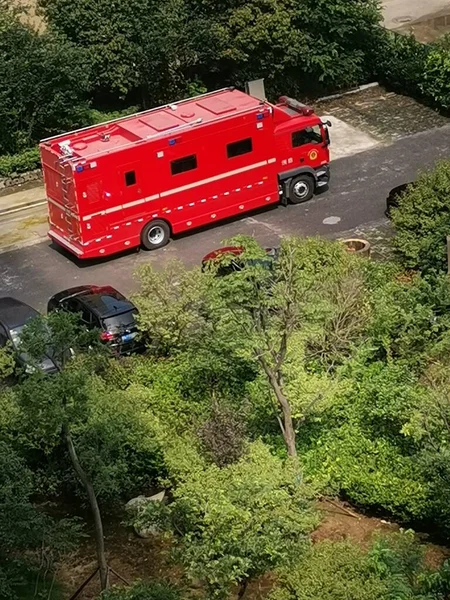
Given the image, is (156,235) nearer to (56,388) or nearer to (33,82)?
(33,82)

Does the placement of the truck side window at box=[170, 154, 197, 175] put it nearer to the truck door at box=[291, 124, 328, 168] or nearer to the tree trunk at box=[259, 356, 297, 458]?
the truck door at box=[291, 124, 328, 168]

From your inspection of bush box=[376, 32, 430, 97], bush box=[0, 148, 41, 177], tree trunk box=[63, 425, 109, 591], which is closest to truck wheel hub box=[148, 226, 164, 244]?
bush box=[0, 148, 41, 177]

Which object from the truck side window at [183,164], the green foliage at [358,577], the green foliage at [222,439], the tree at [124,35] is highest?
the tree at [124,35]

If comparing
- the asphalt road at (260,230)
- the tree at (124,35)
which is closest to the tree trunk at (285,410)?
the asphalt road at (260,230)

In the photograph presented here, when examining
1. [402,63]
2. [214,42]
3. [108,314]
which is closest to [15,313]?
[108,314]

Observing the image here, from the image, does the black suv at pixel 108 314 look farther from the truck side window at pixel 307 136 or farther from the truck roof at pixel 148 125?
the truck side window at pixel 307 136
